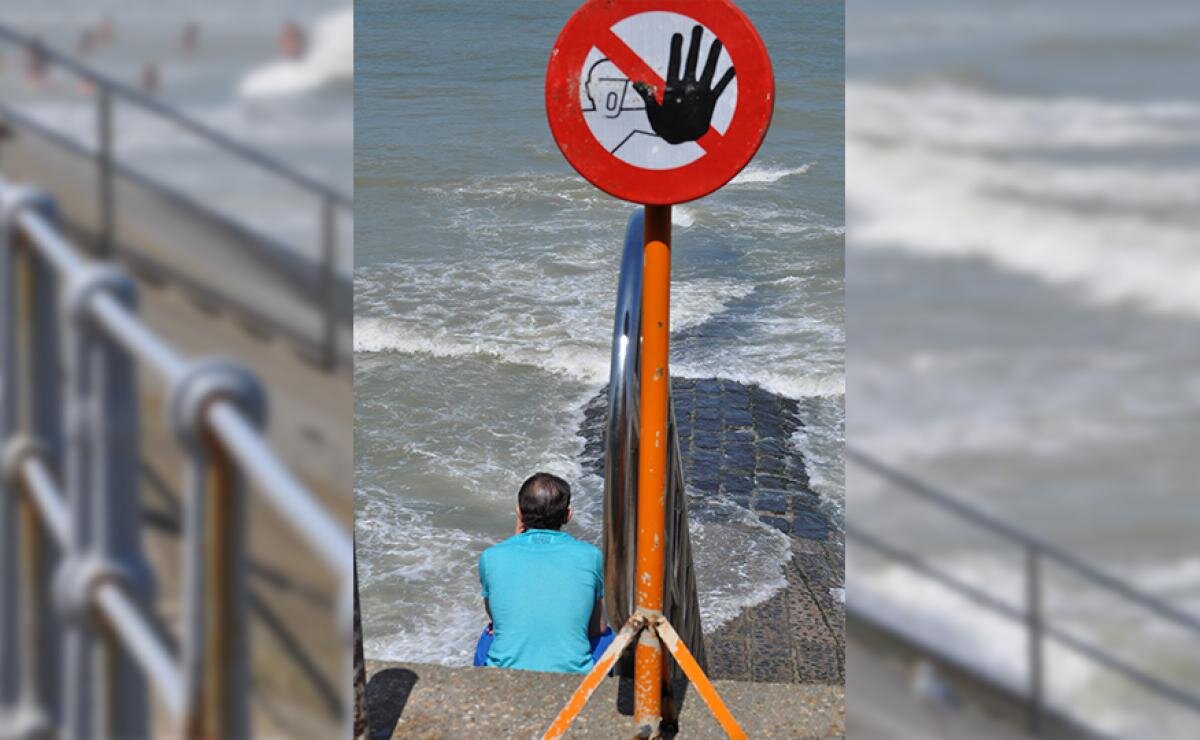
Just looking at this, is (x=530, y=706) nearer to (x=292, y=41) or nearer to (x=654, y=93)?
(x=654, y=93)

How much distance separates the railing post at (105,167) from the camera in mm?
883

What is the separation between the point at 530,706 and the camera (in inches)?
127

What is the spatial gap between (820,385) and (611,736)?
8726 mm

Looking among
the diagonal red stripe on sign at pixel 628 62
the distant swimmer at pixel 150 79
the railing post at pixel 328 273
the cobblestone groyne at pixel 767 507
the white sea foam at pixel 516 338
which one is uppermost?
the diagonal red stripe on sign at pixel 628 62

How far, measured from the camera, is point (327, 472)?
0.93 meters

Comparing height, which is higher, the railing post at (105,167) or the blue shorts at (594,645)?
the railing post at (105,167)

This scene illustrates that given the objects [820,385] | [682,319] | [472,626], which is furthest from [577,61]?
[682,319]

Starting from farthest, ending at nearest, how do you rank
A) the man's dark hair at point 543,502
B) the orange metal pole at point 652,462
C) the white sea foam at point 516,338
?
the white sea foam at point 516,338 → the man's dark hair at point 543,502 → the orange metal pole at point 652,462

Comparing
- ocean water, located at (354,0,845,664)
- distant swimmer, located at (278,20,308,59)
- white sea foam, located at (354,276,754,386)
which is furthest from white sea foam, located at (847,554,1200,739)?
white sea foam, located at (354,276,754,386)

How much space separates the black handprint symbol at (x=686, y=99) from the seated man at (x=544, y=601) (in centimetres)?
121

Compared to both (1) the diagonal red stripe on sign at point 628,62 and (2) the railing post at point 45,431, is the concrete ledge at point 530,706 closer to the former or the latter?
(1) the diagonal red stripe on sign at point 628,62

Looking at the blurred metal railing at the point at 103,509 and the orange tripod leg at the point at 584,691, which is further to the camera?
the orange tripod leg at the point at 584,691

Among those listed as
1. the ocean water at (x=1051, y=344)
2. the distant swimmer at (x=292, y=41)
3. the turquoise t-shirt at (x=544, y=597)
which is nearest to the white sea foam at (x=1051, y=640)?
the ocean water at (x=1051, y=344)

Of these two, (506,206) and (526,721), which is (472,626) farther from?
(506,206)
